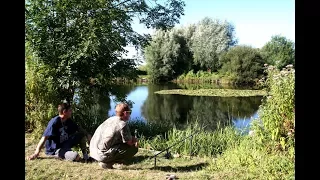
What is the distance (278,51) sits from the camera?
21125 mm

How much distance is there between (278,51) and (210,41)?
415 centimetres

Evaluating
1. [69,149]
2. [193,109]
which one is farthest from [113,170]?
[193,109]

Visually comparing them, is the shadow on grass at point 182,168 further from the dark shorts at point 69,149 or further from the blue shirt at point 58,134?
the blue shirt at point 58,134

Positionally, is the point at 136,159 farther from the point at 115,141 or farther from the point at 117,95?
the point at 117,95

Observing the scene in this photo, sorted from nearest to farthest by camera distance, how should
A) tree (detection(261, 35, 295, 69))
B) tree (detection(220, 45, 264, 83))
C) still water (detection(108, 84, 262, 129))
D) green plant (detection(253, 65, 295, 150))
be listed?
green plant (detection(253, 65, 295, 150)) < still water (detection(108, 84, 262, 129)) < tree (detection(220, 45, 264, 83)) < tree (detection(261, 35, 295, 69))

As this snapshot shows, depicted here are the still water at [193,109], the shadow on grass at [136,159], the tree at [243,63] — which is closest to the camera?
the shadow on grass at [136,159]

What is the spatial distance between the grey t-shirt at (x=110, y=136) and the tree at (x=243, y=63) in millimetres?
16501

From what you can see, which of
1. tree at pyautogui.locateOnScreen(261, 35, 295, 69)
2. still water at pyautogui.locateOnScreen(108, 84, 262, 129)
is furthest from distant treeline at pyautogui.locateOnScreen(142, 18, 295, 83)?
still water at pyautogui.locateOnScreen(108, 84, 262, 129)

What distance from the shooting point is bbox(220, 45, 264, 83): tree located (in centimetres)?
1927

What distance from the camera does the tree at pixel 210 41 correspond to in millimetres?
21172

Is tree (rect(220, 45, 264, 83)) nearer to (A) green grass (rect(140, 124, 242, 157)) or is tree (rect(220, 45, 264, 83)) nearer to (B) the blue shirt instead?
(A) green grass (rect(140, 124, 242, 157))

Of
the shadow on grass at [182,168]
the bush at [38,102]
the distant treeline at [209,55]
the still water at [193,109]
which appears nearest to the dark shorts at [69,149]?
the shadow on grass at [182,168]
